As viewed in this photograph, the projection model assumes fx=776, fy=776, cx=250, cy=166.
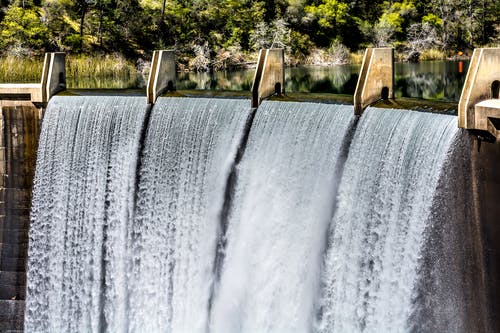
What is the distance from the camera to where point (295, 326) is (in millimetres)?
16422

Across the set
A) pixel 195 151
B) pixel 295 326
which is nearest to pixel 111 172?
pixel 195 151

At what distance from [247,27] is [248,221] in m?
45.0

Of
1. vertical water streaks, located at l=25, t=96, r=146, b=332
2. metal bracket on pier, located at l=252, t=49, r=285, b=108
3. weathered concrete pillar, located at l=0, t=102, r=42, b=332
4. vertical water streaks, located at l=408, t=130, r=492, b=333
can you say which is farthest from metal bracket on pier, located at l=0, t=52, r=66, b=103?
vertical water streaks, located at l=408, t=130, r=492, b=333

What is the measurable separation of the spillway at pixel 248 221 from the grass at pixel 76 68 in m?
15.9

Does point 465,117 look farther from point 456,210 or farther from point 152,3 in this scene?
point 152,3

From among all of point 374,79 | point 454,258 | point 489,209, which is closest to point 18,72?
point 374,79

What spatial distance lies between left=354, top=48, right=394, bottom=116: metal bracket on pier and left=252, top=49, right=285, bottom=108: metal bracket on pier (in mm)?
2854

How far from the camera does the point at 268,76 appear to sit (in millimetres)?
19000

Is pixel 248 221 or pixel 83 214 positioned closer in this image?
pixel 248 221

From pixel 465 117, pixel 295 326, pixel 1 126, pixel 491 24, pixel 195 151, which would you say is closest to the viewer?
pixel 465 117

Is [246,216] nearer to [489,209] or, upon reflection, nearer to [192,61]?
[489,209]

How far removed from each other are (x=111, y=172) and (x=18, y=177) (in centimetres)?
306

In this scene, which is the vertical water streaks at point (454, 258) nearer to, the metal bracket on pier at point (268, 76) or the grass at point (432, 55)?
the metal bracket on pier at point (268, 76)

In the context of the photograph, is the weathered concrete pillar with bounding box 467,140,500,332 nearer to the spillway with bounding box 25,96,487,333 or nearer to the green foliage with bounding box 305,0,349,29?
the spillway with bounding box 25,96,487,333
